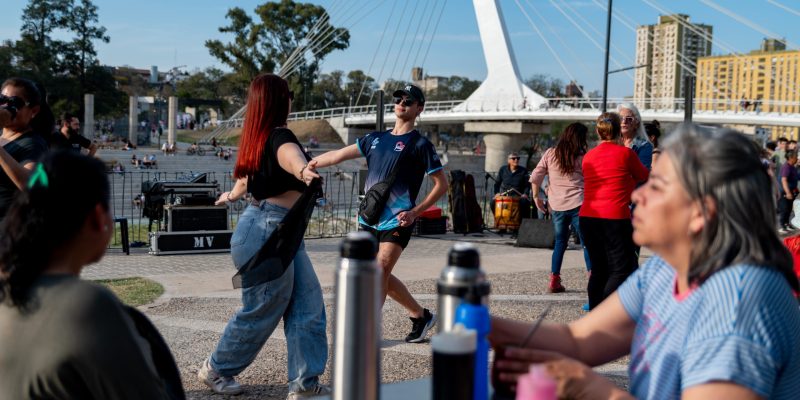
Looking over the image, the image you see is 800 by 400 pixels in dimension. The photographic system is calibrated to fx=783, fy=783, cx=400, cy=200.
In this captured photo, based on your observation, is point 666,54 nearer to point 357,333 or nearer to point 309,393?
point 309,393

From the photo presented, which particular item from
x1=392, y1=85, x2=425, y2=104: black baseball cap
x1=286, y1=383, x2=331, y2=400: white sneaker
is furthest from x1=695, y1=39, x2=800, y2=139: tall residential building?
x1=286, y1=383, x2=331, y2=400: white sneaker

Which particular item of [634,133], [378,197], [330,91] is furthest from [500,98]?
[378,197]

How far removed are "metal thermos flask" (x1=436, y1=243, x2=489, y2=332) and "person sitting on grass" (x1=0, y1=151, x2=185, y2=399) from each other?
0.62 meters

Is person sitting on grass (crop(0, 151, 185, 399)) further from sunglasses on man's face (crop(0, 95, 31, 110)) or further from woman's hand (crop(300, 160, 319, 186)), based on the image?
sunglasses on man's face (crop(0, 95, 31, 110))

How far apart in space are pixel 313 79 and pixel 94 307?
7998 cm

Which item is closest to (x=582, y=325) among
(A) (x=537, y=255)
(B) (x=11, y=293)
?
(B) (x=11, y=293)

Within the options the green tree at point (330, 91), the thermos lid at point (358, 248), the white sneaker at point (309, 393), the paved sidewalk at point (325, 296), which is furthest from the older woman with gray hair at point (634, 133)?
the green tree at point (330, 91)

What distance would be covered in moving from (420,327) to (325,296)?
1746 mm

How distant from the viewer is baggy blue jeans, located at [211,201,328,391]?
3.78m

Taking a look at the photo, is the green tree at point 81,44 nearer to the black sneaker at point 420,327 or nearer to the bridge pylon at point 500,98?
the bridge pylon at point 500,98

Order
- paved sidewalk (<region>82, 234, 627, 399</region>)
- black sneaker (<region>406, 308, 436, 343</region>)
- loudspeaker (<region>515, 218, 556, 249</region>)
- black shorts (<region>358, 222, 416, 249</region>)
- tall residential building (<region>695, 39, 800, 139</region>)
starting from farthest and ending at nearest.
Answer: tall residential building (<region>695, 39, 800, 139</region>)
loudspeaker (<region>515, 218, 556, 249</region>)
black sneaker (<region>406, 308, 436, 343</region>)
black shorts (<region>358, 222, 416, 249</region>)
paved sidewalk (<region>82, 234, 627, 399</region>)

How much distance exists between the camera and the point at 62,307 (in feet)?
4.95

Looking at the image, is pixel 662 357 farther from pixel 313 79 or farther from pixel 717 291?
pixel 313 79

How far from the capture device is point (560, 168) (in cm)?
712
